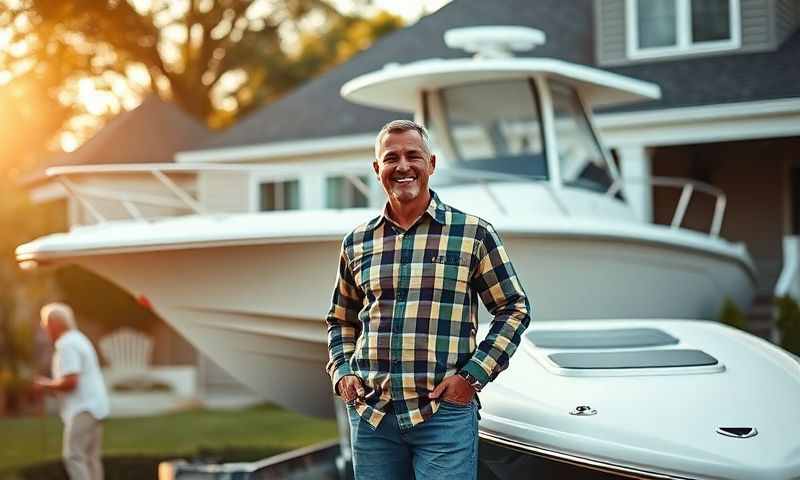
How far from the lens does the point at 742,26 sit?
36.7ft

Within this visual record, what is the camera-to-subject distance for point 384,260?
3.67 meters

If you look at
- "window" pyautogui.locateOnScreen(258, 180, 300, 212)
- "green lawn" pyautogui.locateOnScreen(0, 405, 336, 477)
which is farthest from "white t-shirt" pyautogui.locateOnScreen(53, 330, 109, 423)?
"window" pyautogui.locateOnScreen(258, 180, 300, 212)

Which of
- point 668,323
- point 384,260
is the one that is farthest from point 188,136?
point 384,260

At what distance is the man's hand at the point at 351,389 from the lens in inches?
143

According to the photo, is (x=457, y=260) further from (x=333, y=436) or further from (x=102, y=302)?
(x=102, y=302)

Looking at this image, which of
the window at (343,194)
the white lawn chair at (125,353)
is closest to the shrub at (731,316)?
the window at (343,194)

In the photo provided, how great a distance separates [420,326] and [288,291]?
371 centimetres

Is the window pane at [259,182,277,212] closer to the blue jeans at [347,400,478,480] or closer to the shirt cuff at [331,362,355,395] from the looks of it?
the shirt cuff at [331,362,355,395]

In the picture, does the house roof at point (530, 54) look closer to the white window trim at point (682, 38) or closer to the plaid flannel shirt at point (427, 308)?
the white window trim at point (682, 38)

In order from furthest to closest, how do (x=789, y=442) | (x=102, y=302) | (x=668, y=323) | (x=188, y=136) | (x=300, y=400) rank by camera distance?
(x=188, y=136), (x=102, y=302), (x=300, y=400), (x=668, y=323), (x=789, y=442)

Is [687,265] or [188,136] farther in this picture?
[188,136]

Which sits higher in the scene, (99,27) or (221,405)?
(99,27)

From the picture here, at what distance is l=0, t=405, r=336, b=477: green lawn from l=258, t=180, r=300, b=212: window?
2.56 m

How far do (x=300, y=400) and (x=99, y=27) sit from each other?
51.5 feet
